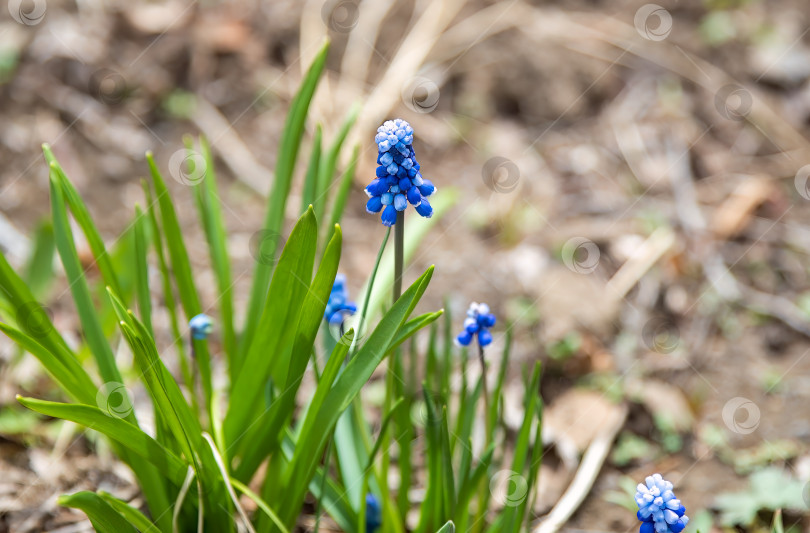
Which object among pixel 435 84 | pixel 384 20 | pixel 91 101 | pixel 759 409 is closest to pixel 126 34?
pixel 91 101

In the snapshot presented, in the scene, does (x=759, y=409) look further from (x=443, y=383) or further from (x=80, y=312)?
(x=80, y=312)

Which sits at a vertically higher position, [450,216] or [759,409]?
[450,216]

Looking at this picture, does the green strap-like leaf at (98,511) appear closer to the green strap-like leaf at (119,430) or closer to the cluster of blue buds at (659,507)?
the green strap-like leaf at (119,430)

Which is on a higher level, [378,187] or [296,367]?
[378,187]
